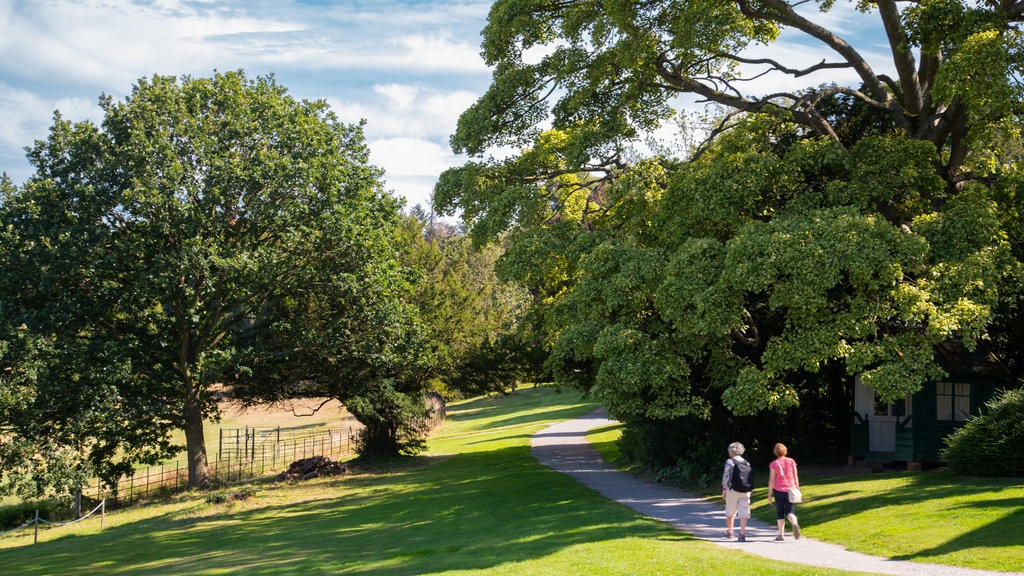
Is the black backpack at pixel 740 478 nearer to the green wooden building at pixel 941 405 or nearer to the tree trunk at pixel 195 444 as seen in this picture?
the green wooden building at pixel 941 405

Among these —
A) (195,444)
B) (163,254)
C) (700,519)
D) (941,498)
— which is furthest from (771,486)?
(195,444)

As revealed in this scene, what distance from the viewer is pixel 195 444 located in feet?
95.1

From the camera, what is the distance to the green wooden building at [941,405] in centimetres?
1962

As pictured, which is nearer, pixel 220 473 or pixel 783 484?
pixel 783 484

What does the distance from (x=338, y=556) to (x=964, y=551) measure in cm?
1121

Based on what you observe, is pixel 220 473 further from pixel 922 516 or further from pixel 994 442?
pixel 994 442

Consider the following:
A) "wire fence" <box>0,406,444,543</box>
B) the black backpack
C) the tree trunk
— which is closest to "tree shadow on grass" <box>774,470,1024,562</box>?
the black backpack

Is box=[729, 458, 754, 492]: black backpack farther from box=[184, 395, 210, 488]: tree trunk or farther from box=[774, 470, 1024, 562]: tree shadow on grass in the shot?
box=[184, 395, 210, 488]: tree trunk

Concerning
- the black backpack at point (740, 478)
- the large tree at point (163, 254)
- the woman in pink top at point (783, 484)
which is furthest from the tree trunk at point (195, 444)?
the woman in pink top at point (783, 484)

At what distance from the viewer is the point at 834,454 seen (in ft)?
76.0

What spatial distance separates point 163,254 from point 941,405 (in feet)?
75.8

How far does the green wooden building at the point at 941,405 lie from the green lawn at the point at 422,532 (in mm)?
2005

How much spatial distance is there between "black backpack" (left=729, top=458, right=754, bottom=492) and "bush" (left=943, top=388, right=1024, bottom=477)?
21.4 ft

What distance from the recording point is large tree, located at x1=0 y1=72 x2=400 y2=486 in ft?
80.5
